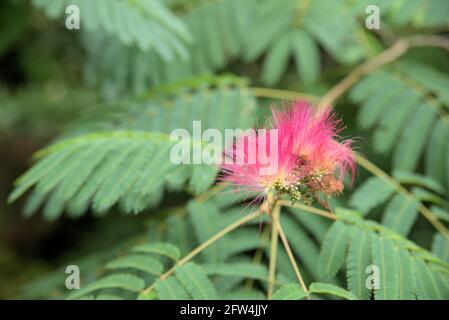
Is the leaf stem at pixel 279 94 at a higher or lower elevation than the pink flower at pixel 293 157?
higher

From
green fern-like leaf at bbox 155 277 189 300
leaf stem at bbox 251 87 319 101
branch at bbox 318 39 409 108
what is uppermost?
branch at bbox 318 39 409 108

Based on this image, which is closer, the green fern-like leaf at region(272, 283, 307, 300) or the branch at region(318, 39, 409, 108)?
the green fern-like leaf at region(272, 283, 307, 300)

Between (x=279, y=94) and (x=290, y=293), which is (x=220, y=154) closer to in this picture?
(x=290, y=293)

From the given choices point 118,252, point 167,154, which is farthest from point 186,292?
point 118,252

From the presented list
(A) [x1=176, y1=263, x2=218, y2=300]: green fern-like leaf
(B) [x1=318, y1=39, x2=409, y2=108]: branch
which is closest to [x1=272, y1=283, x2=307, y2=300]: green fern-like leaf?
(A) [x1=176, y1=263, x2=218, y2=300]: green fern-like leaf

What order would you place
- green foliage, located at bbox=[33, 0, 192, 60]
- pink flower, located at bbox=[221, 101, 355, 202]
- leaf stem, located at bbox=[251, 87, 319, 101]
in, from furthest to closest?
leaf stem, located at bbox=[251, 87, 319, 101] < green foliage, located at bbox=[33, 0, 192, 60] < pink flower, located at bbox=[221, 101, 355, 202]

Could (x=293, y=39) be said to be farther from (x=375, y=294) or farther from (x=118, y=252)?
(x=375, y=294)

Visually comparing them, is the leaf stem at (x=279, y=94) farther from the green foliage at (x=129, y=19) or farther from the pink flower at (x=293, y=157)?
the pink flower at (x=293, y=157)

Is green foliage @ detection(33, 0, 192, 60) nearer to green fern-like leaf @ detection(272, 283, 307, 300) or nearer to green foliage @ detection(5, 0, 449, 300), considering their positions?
green foliage @ detection(5, 0, 449, 300)

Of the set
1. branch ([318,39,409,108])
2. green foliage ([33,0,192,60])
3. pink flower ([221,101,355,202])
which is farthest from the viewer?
branch ([318,39,409,108])

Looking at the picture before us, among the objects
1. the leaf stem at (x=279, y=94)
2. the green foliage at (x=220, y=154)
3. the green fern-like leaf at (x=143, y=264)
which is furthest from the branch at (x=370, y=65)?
the green fern-like leaf at (x=143, y=264)
